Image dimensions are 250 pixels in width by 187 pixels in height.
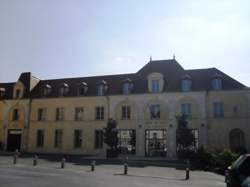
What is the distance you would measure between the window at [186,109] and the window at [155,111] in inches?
113

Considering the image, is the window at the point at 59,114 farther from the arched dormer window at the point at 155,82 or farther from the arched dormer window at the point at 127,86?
the arched dormer window at the point at 155,82

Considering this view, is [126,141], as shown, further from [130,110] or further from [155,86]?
[155,86]

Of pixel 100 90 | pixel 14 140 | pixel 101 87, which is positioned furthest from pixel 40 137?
pixel 101 87

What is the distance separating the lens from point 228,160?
2092 cm

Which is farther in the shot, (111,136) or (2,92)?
(2,92)

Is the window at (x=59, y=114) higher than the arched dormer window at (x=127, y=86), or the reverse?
the arched dormer window at (x=127, y=86)

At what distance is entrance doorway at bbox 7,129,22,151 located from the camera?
137 feet

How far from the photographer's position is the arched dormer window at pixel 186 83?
35062 millimetres

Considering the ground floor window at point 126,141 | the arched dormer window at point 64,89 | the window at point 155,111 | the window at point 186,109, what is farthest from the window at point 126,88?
the arched dormer window at point 64,89

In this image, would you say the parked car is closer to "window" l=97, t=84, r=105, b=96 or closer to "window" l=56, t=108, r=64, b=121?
"window" l=97, t=84, r=105, b=96

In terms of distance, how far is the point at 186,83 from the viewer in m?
35.3

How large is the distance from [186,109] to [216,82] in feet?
15.2

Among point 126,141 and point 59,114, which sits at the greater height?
point 59,114

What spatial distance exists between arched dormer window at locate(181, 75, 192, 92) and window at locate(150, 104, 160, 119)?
12.0 ft
